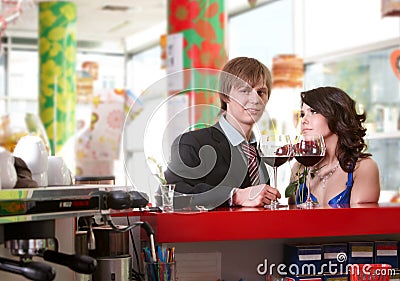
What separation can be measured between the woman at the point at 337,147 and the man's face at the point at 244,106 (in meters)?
0.50

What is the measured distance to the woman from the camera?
10.4ft

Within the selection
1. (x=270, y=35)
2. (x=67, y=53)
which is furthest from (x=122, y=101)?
(x=270, y=35)

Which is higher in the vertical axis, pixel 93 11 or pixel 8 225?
pixel 93 11

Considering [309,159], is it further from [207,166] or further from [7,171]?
[7,171]

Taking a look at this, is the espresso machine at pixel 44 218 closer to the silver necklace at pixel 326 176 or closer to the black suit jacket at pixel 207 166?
the black suit jacket at pixel 207 166

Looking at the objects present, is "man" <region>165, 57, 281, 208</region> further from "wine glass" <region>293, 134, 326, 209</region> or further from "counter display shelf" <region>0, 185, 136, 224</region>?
"counter display shelf" <region>0, 185, 136, 224</region>

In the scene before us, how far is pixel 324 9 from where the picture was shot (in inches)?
332

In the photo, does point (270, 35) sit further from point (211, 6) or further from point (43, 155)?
point (43, 155)

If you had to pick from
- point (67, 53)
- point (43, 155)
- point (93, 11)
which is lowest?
point (43, 155)

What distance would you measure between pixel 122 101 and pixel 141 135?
7.76 metres

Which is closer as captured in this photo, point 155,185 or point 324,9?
point 155,185

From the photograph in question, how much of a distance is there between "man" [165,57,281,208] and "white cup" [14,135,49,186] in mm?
653

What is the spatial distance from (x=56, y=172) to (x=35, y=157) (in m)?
0.19

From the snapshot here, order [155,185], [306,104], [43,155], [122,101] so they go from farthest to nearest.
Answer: [122,101] < [306,104] < [155,185] < [43,155]
